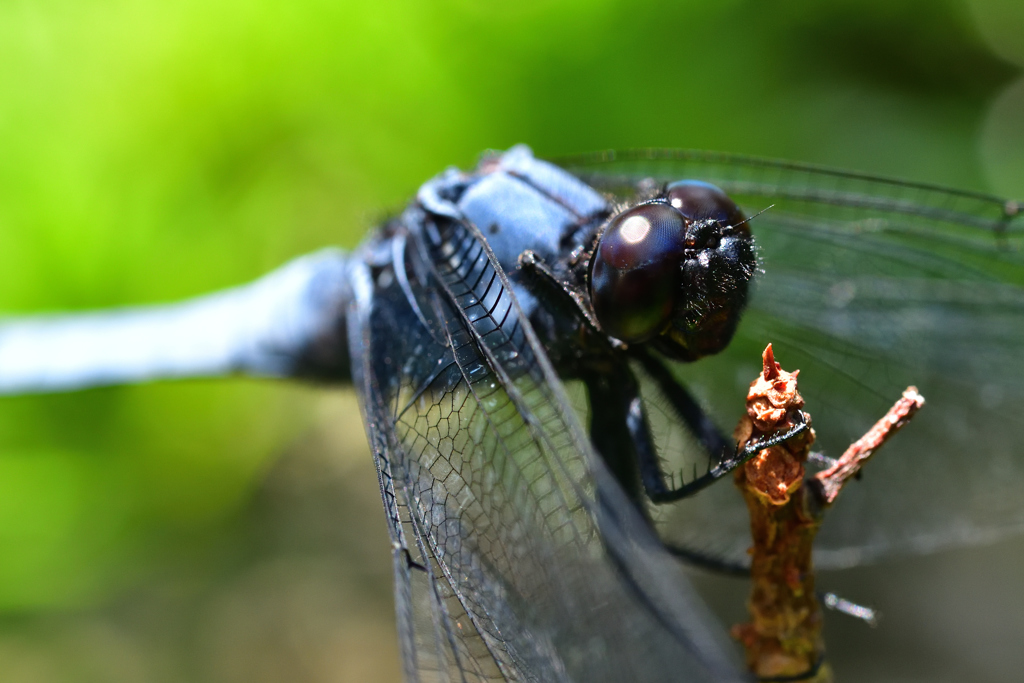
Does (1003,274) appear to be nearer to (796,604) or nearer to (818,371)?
(818,371)

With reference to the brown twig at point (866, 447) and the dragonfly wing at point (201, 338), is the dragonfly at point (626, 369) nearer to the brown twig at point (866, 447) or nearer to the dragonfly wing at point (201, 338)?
the dragonfly wing at point (201, 338)

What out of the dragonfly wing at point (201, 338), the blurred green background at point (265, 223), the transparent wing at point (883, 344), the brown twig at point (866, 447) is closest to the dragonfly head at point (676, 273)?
the brown twig at point (866, 447)

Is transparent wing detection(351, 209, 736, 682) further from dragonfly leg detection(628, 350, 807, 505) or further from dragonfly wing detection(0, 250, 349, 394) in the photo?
dragonfly wing detection(0, 250, 349, 394)

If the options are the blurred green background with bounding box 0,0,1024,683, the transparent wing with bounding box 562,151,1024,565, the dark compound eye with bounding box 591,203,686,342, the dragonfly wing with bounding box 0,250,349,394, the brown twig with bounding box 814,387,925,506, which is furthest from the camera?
the blurred green background with bounding box 0,0,1024,683

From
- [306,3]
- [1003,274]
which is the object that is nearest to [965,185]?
[1003,274]

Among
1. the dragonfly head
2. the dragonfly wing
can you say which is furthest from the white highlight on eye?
the dragonfly wing

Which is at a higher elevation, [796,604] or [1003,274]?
[1003,274]

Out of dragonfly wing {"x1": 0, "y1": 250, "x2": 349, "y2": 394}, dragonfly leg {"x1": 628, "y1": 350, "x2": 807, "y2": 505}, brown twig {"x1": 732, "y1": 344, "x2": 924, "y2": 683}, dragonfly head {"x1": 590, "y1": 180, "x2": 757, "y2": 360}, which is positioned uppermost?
dragonfly wing {"x1": 0, "y1": 250, "x2": 349, "y2": 394}

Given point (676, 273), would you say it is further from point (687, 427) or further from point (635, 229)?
point (687, 427)
